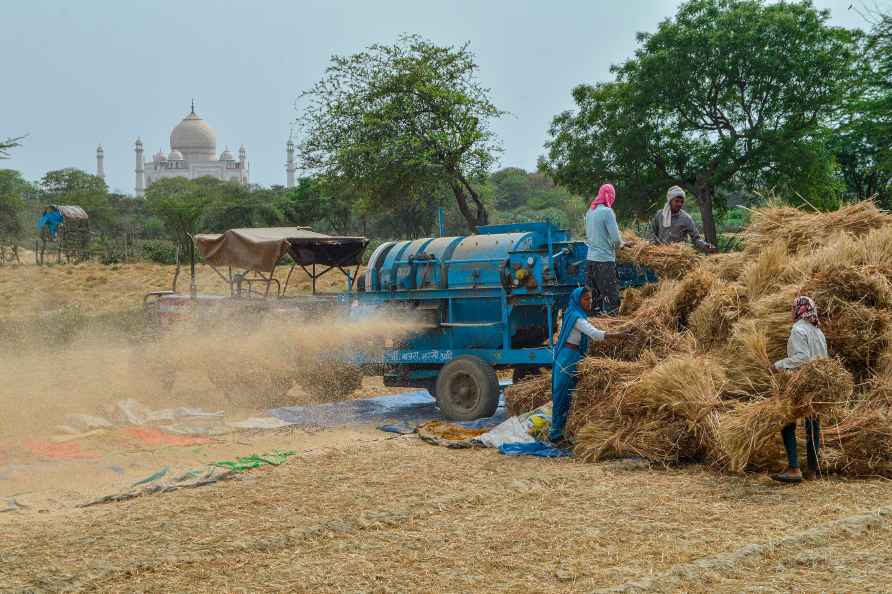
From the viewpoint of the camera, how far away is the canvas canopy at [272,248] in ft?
48.3

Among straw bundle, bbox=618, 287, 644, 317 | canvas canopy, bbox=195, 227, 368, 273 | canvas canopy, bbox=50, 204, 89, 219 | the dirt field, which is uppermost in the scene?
canvas canopy, bbox=50, 204, 89, 219

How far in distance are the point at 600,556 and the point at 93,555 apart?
3304 millimetres

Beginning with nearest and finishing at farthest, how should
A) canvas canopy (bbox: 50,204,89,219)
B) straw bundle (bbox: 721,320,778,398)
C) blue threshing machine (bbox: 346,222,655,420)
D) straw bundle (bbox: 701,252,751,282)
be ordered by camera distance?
straw bundle (bbox: 721,320,778,398), straw bundle (bbox: 701,252,751,282), blue threshing machine (bbox: 346,222,655,420), canvas canopy (bbox: 50,204,89,219)

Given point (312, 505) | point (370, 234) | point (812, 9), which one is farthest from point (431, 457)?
point (370, 234)

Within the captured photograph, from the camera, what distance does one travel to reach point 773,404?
820cm

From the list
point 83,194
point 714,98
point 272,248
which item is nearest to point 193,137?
point 83,194

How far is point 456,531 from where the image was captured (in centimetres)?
696

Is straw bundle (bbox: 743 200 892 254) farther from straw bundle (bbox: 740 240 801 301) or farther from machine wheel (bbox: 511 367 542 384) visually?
machine wheel (bbox: 511 367 542 384)

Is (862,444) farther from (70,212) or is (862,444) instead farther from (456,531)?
(70,212)

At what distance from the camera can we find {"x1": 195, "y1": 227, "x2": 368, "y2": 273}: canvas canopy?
14727 millimetres

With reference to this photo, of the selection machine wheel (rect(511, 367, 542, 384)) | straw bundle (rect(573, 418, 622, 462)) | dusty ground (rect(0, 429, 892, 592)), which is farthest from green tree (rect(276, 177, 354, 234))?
dusty ground (rect(0, 429, 892, 592))

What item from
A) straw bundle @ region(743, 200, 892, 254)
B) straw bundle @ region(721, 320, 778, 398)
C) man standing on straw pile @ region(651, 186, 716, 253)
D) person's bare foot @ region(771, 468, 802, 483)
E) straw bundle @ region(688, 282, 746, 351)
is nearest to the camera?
person's bare foot @ region(771, 468, 802, 483)

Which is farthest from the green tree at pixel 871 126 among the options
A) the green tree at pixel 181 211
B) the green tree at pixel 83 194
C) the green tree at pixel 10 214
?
the green tree at pixel 83 194

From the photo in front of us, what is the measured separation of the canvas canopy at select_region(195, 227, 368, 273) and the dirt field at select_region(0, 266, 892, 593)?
17.9 feet
